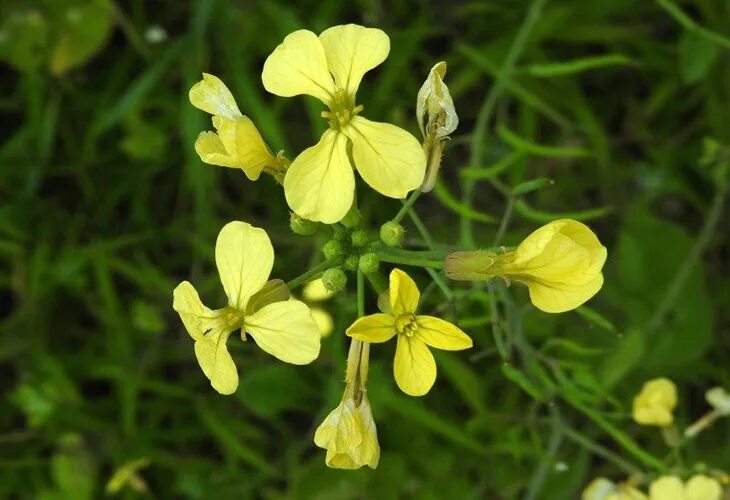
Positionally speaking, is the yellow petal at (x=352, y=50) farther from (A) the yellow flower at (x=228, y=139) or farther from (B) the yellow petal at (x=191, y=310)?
(B) the yellow petal at (x=191, y=310)

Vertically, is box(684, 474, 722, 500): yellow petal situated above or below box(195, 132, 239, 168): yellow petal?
below

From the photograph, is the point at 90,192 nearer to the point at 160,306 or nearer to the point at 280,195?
the point at 160,306

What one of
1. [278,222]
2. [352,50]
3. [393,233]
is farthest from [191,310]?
[278,222]

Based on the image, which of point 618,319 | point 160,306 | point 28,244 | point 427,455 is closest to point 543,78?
point 618,319

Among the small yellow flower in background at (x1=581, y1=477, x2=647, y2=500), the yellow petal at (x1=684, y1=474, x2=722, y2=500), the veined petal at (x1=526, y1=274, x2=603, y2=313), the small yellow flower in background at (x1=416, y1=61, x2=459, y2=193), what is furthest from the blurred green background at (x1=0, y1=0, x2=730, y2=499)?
the veined petal at (x1=526, y1=274, x2=603, y2=313)

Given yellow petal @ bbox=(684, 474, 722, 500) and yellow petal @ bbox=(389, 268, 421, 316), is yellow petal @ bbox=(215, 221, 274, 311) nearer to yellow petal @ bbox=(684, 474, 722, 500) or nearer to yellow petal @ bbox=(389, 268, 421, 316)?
yellow petal @ bbox=(389, 268, 421, 316)

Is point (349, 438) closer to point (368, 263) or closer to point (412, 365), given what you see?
point (412, 365)
